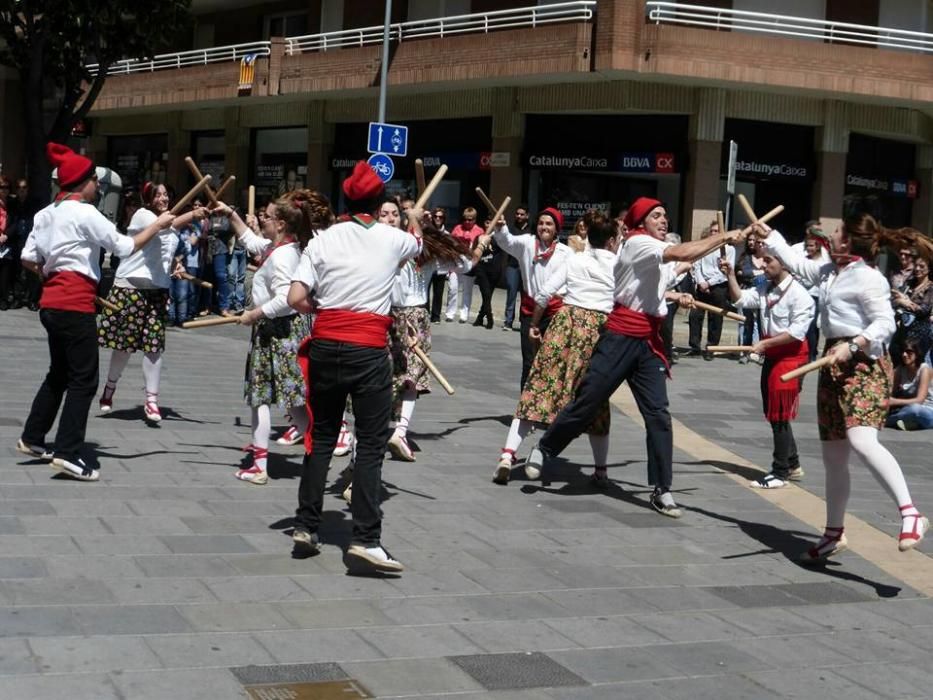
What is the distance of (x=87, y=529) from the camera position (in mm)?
6988

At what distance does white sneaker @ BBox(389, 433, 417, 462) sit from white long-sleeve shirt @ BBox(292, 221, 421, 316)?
9.72 ft

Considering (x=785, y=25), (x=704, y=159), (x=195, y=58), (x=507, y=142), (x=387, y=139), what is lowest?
(x=387, y=139)

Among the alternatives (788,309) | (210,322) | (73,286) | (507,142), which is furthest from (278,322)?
(507,142)

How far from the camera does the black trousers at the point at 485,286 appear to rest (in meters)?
21.8

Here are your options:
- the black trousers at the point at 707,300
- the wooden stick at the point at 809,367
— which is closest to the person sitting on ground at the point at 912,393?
the black trousers at the point at 707,300

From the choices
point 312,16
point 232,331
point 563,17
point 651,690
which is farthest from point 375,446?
point 312,16

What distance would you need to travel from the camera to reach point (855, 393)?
281 inches

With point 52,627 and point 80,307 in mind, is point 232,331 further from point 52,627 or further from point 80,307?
point 52,627

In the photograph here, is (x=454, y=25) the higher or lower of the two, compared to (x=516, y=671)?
higher

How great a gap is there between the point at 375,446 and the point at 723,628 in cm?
181

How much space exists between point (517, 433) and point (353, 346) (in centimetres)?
287

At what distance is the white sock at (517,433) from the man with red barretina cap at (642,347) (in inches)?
22.8

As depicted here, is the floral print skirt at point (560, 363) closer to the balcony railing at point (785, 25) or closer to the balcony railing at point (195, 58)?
the balcony railing at point (785, 25)

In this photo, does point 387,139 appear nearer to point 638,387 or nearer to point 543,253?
point 543,253
